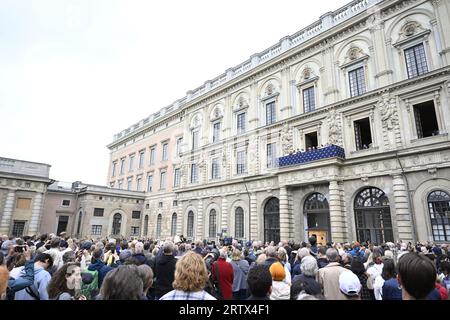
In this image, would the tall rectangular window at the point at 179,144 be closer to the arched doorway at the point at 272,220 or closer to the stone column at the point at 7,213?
the arched doorway at the point at 272,220

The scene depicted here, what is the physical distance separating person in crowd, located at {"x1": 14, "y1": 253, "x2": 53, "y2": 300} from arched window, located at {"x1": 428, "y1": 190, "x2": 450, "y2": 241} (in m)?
16.8

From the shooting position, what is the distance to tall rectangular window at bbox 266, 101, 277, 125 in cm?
2378

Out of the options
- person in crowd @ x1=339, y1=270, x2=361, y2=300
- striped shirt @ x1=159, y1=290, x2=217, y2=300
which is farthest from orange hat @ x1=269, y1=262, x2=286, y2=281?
striped shirt @ x1=159, y1=290, x2=217, y2=300

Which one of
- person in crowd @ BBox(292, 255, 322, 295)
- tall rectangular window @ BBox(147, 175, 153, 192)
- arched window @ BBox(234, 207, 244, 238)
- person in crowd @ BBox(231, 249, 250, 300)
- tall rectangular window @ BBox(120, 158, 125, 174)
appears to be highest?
tall rectangular window @ BBox(120, 158, 125, 174)

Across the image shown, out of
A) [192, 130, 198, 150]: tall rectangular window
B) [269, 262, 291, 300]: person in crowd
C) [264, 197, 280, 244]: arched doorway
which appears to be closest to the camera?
[269, 262, 291, 300]: person in crowd

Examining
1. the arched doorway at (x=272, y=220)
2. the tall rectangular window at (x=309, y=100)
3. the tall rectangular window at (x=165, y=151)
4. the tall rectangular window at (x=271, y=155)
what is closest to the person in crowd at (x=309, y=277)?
the arched doorway at (x=272, y=220)

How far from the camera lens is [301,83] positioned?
2181 centimetres

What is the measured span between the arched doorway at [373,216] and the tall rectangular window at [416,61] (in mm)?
7523

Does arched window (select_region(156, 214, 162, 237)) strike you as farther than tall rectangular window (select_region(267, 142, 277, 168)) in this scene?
Yes

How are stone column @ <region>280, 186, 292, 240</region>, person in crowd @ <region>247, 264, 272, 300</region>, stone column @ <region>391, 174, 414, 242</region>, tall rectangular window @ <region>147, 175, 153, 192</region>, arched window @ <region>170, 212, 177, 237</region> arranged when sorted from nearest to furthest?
person in crowd @ <region>247, 264, 272, 300</region>, stone column @ <region>391, 174, 414, 242</region>, stone column @ <region>280, 186, 292, 240</region>, arched window @ <region>170, 212, 177, 237</region>, tall rectangular window @ <region>147, 175, 153, 192</region>

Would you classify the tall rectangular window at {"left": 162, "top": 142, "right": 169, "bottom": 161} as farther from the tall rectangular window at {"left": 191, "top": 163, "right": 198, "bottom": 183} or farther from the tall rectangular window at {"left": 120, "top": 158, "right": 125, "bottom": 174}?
the tall rectangular window at {"left": 120, "top": 158, "right": 125, "bottom": 174}
